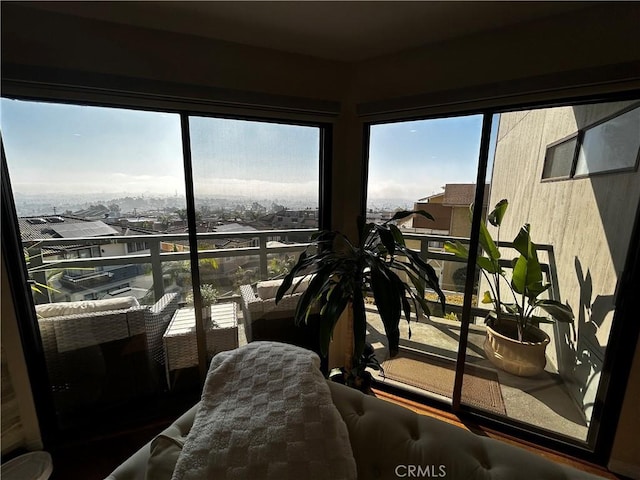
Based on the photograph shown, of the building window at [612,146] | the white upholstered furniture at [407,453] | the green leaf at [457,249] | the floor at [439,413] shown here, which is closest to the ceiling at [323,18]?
the building window at [612,146]

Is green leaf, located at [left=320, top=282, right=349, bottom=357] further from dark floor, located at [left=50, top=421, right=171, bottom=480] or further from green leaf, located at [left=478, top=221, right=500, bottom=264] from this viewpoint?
dark floor, located at [left=50, top=421, right=171, bottom=480]

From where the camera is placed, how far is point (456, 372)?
1936mm

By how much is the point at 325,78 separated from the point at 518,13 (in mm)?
1051

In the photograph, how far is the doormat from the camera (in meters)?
1.97

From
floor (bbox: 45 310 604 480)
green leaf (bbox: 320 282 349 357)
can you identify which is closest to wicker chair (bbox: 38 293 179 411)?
floor (bbox: 45 310 604 480)

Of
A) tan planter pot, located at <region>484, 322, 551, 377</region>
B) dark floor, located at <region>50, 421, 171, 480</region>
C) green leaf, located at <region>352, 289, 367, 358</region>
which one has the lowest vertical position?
dark floor, located at <region>50, 421, 171, 480</region>

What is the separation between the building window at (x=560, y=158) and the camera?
179cm

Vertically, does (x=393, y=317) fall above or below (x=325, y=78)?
below

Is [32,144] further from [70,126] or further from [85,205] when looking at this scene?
[85,205]

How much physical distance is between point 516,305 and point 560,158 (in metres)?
1.03

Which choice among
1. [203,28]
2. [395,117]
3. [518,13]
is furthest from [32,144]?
[518,13]

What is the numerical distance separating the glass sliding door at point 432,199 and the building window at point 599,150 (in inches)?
24.6

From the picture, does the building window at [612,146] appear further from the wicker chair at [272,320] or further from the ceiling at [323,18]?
the wicker chair at [272,320]

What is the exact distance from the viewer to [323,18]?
4.60 feet
